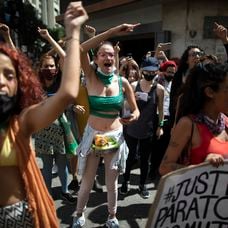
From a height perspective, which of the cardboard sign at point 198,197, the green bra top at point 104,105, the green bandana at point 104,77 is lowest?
the cardboard sign at point 198,197

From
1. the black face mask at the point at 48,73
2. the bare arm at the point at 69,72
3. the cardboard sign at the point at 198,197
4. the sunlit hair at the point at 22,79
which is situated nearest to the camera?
the bare arm at the point at 69,72

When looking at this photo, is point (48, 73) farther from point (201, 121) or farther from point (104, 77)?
point (201, 121)

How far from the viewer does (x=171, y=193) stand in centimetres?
221

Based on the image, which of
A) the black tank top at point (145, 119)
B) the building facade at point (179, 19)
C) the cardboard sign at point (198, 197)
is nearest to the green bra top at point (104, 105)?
the black tank top at point (145, 119)

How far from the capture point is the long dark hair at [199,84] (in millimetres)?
2406

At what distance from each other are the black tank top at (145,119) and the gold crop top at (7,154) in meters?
3.15

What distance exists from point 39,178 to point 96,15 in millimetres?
15870

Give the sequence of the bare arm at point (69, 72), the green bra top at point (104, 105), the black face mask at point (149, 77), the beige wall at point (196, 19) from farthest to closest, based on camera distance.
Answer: the beige wall at point (196, 19) → the black face mask at point (149, 77) → the green bra top at point (104, 105) → the bare arm at point (69, 72)

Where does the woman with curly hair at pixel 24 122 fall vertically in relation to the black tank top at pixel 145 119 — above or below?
above

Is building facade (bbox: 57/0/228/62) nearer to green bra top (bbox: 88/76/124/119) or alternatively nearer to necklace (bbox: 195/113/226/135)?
green bra top (bbox: 88/76/124/119)

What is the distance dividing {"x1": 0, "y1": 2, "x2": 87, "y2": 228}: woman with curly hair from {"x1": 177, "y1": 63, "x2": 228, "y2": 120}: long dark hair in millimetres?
878

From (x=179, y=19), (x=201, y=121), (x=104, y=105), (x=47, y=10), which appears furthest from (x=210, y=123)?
(x=47, y=10)

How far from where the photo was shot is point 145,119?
16.5 feet

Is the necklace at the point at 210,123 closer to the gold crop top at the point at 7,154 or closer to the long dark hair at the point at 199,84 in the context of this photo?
the long dark hair at the point at 199,84
